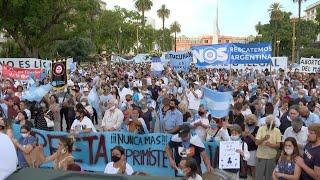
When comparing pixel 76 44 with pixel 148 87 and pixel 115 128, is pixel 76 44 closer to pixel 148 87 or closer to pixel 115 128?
pixel 148 87

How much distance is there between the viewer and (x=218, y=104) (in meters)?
10.4

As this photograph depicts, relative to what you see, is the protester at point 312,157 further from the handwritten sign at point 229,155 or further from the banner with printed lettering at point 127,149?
the banner with printed lettering at point 127,149

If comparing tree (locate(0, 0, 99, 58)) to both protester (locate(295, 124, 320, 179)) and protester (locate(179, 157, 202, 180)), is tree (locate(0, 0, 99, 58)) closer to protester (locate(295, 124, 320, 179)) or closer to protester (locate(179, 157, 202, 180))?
protester (locate(179, 157, 202, 180))

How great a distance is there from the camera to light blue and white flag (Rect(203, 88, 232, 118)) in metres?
10.3

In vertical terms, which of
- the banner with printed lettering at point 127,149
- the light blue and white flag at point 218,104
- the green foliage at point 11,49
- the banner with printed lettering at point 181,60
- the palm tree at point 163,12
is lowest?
the banner with printed lettering at point 127,149

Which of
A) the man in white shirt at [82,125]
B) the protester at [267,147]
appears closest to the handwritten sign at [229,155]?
the protester at [267,147]

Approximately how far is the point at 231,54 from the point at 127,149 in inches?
395

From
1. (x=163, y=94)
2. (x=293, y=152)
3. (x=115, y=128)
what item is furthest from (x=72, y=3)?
(x=293, y=152)

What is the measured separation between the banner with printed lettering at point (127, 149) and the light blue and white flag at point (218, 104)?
184 cm

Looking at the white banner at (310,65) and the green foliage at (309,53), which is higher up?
the green foliage at (309,53)

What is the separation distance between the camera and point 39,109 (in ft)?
37.8

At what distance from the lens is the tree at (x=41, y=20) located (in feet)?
117

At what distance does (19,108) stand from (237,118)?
5.09m

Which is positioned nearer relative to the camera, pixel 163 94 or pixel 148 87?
pixel 163 94
